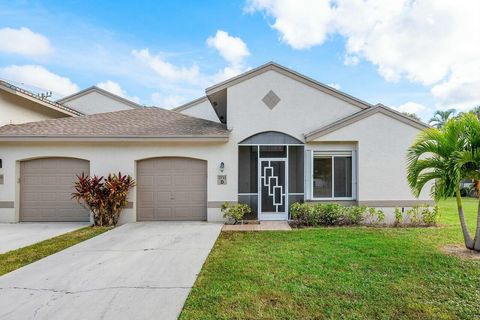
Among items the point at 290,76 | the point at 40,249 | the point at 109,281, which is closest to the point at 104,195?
the point at 40,249

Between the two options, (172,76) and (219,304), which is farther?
(172,76)

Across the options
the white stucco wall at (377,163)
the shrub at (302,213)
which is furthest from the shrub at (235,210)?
the white stucco wall at (377,163)

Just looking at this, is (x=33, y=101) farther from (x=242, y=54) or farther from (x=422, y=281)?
(x=422, y=281)

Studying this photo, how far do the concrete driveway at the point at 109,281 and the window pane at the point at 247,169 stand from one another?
392 centimetres

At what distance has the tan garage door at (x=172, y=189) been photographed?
11430mm

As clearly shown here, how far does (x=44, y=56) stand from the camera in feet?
64.1

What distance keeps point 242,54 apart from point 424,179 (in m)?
15.1

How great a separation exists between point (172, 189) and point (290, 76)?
6.53m

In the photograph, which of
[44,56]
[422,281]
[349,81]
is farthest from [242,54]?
[422,281]

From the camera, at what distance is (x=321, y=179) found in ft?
37.4

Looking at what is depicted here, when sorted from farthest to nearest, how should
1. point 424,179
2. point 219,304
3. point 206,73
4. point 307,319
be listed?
point 206,73 < point 424,179 < point 219,304 < point 307,319

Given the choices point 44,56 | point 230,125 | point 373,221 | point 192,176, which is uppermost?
point 44,56

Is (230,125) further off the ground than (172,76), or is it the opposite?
(172,76)

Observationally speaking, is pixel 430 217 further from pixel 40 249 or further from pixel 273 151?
pixel 40 249
